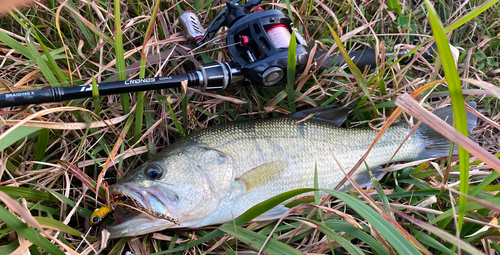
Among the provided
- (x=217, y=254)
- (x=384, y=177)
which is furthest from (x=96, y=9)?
(x=384, y=177)

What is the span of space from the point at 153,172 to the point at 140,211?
258 mm

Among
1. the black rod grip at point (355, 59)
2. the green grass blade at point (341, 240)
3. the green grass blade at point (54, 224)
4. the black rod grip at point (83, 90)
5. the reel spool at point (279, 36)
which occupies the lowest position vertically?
the green grass blade at point (54, 224)

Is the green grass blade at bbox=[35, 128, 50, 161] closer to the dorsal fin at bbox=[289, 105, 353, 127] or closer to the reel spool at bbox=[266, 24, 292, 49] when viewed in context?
the reel spool at bbox=[266, 24, 292, 49]

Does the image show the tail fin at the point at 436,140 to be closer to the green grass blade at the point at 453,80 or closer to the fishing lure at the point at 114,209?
the green grass blade at the point at 453,80

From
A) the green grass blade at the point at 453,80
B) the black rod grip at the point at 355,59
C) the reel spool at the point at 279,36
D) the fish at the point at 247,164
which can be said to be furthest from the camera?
the black rod grip at the point at 355,59

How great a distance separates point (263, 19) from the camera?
87.6 inches

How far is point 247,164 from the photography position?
7.24 ft

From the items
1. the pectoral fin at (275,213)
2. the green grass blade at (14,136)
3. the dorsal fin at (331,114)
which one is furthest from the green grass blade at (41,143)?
the dorsal fin at (331,114)

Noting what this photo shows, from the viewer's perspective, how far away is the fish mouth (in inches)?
73.2

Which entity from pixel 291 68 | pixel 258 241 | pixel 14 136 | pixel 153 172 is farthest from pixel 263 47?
pixel 14 136

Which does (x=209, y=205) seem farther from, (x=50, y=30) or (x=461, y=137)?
(x=50, y=30)

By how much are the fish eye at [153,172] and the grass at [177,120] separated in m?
0.33

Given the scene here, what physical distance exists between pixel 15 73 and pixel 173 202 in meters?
1.73

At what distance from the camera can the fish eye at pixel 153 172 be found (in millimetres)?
1971
